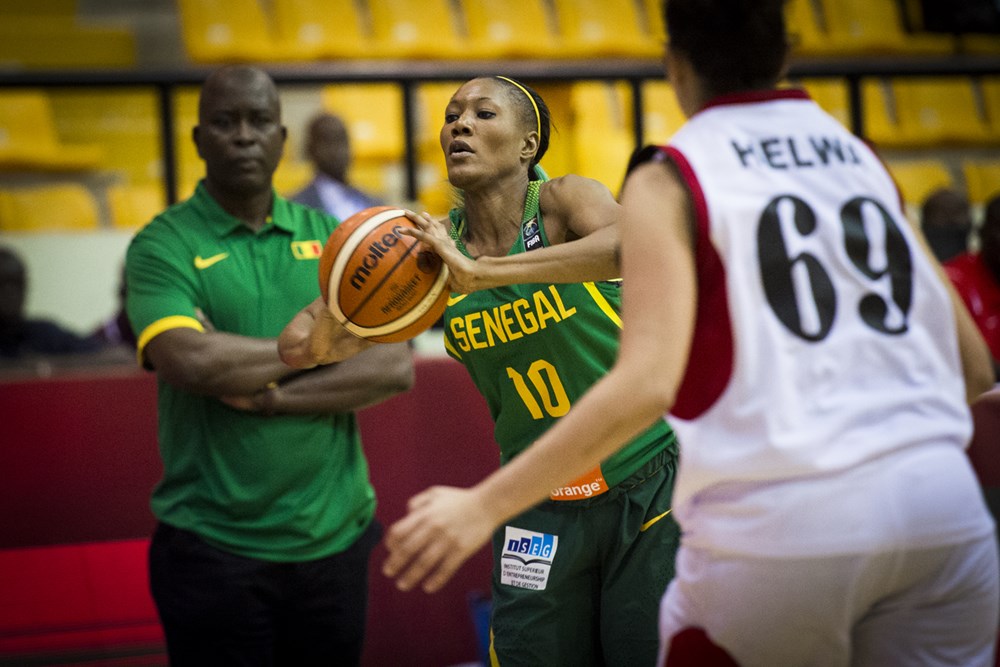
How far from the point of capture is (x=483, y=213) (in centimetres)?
349

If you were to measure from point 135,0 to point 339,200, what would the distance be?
7128 mm

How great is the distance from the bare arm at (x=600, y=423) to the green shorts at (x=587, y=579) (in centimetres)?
142

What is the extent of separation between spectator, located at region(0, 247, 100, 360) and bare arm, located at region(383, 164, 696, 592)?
15.0 feet

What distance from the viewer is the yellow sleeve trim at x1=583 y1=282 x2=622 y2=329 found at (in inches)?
134

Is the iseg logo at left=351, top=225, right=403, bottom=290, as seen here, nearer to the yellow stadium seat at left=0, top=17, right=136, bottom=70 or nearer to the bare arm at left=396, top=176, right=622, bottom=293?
the bare arm at left=396, top=176, right=622, bottom=293

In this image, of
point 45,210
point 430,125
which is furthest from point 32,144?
point 430,125

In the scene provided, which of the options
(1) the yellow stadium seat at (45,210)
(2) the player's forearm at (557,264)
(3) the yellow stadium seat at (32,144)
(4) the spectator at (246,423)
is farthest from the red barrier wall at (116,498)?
(3) the yellow stadium seat at (32,144)

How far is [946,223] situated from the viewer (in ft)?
24.0

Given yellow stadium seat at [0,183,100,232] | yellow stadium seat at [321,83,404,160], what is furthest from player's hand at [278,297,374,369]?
yellow stadium seat at [321,83,404,160]

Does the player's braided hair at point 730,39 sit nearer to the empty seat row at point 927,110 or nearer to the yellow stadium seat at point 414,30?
the yellow stadium seat at point 414,30

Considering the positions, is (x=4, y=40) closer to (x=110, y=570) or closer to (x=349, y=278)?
(x=110, y=570)

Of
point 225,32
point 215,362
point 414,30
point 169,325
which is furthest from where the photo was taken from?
point 414,30

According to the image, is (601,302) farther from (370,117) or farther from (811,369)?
(370,117)

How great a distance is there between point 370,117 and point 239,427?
303 inches
